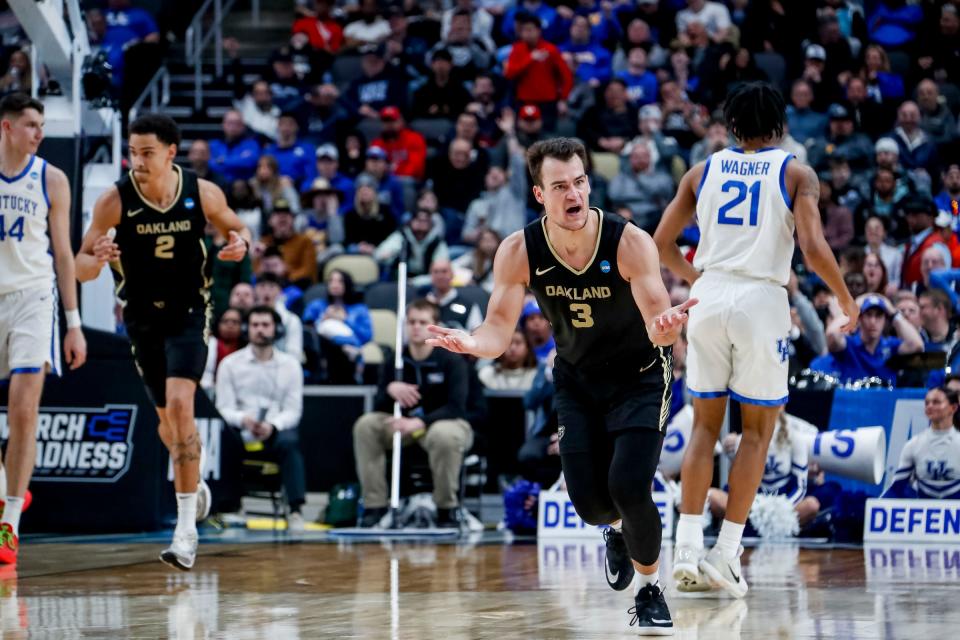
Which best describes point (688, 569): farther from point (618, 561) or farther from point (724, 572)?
point (618, 561)

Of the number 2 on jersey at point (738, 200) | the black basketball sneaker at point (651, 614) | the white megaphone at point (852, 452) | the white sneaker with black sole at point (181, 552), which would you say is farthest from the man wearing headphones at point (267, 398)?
the black basketball sneaker at point (651, 614)

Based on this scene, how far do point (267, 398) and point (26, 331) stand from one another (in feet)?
11.6

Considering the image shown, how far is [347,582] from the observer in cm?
728

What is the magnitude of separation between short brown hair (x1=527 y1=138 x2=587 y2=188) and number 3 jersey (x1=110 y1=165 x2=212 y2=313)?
290 cm

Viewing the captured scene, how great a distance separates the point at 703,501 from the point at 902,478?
375cm

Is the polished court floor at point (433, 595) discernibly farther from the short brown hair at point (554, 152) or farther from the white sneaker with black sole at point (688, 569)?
the short brown hair at point (554, 152)

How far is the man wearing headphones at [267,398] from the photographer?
37.1ft

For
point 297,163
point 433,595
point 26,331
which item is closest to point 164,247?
point 26,331

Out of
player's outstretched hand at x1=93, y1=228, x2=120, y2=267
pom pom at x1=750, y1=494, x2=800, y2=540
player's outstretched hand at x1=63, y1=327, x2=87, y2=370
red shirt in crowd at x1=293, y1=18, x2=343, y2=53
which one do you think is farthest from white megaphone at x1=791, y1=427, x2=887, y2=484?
red shirt in crowd at x1=293, y1=18, x2=343, y2=53

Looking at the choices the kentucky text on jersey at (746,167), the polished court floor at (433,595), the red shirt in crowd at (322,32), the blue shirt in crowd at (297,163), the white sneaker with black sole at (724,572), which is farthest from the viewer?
the red shirt in crowd at (322,32)

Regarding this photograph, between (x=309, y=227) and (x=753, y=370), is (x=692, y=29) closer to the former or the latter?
(x=309, y=227)

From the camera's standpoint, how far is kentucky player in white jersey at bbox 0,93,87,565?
8133 millimetres

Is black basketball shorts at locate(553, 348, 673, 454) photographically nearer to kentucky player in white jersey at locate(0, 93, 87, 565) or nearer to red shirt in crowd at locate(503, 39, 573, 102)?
kentucky player in white jersey at locate(0, 93, 87, 565)

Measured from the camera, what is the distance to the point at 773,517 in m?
10.0
